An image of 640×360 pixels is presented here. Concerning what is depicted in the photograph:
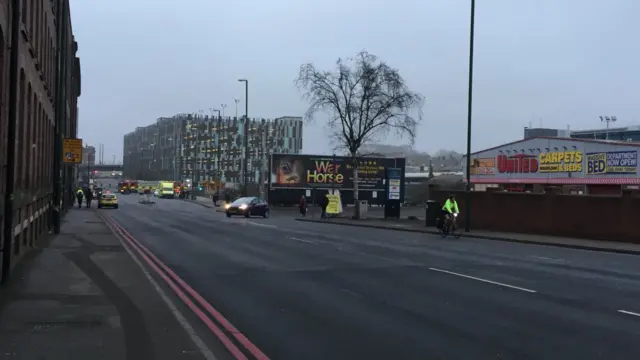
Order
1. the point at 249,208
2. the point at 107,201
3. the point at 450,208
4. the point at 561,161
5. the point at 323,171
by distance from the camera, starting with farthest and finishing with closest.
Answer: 1. the point at 323,171
2. the point at 107,201
3. the point at 561,161
4. the point at 249,208
5. the point at 450,208

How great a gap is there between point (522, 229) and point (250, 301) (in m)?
21.5

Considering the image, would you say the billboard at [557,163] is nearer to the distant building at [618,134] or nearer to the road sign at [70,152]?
the distant building at [618,134]

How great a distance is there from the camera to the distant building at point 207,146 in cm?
13975

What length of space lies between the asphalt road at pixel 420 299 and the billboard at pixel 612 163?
84.4 ft

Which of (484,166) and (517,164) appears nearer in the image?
(517,164)

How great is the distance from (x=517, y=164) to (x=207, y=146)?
10127cm

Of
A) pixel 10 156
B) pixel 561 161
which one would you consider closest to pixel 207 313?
pixel 10 156

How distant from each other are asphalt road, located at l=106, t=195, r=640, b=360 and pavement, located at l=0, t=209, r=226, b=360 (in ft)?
3.24

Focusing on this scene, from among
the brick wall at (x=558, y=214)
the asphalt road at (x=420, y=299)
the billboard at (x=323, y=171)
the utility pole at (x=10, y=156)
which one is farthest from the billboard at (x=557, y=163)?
the utility pole at (x=10, y=156)

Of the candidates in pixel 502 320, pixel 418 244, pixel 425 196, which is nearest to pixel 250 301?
pixel 502 320

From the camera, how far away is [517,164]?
183 ft

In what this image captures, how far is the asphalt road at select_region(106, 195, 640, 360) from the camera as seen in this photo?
8188 millimetres

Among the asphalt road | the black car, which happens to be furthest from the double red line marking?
the black car

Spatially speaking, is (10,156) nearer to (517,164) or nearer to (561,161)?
(561,161)
